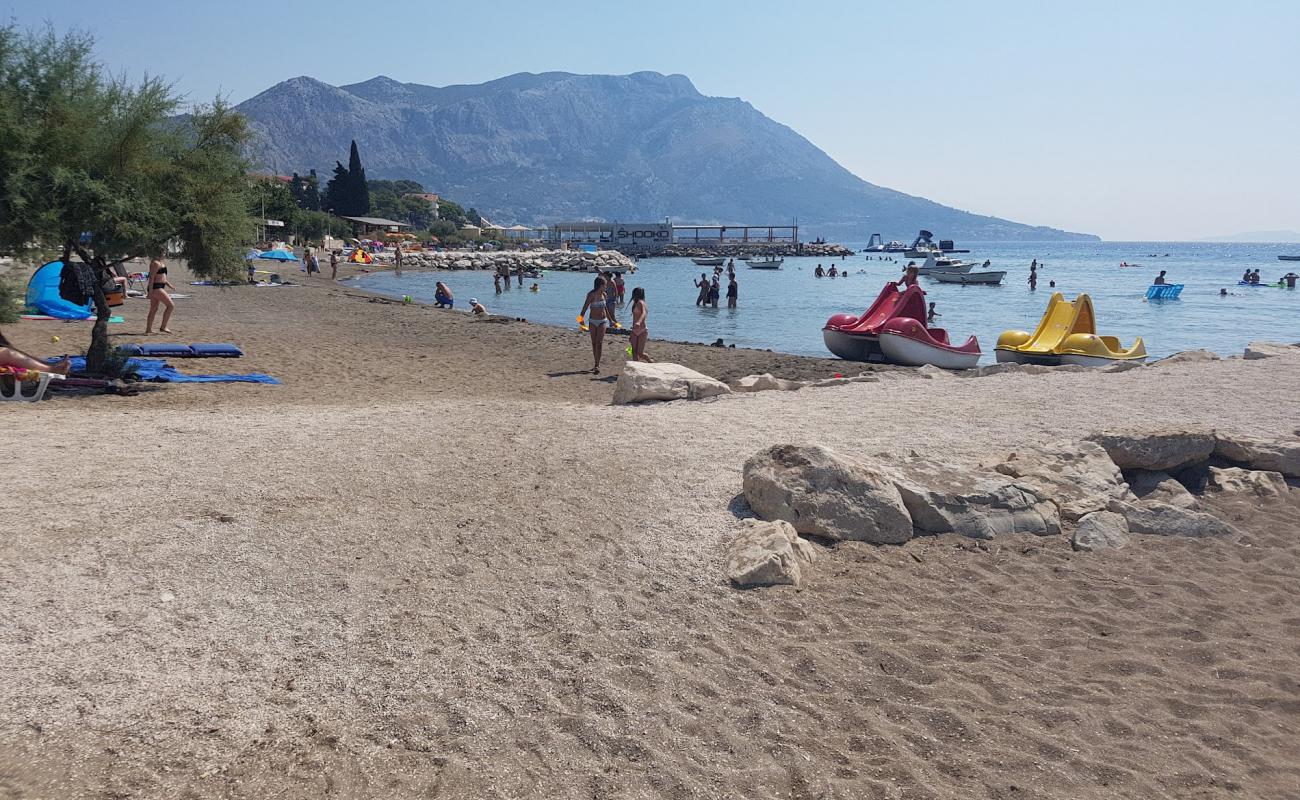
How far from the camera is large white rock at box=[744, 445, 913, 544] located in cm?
559

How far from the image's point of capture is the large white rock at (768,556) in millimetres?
4922

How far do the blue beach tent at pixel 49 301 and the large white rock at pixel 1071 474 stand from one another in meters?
17.1

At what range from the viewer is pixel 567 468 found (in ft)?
21.8

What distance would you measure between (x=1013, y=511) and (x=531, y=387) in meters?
7.76

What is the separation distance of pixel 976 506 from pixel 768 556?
5.88 feet

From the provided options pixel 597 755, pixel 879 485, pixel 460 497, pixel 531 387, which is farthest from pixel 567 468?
pixel 531 387

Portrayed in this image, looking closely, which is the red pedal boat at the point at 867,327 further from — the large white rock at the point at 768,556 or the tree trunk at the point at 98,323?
the large white rock at the point at 768,556

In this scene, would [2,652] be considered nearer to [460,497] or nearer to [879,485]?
[460,497]

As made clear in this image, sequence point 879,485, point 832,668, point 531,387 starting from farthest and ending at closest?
point 531,387 < point 879,485 < point 832,668

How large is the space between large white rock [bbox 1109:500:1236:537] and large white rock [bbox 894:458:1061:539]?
1.83 feet

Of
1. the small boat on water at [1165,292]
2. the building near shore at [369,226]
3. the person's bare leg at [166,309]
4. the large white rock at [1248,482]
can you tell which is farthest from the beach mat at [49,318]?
the building near shore at [369,226]

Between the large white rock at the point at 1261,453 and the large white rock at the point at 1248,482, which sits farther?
the large white rock at the point at 1261,453

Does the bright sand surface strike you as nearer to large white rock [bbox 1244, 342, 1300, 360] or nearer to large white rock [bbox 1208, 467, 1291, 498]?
large white rock [bbox 1208, 467, 1291, 498]

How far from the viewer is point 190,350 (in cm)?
1318
